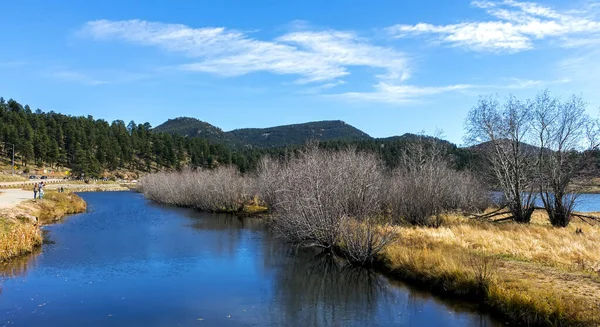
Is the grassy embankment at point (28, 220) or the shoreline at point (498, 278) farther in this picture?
the grassy embankment at point (28, 220)

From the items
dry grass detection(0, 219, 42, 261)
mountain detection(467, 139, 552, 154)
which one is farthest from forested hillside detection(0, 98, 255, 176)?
mountain detection(467, 139, 552, 154)

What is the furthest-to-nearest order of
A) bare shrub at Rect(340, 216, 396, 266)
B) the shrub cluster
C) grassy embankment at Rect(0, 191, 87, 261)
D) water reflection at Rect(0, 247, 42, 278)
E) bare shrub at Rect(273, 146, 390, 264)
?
grassy embankment at Rect(0, 191, 87, 261) → the shrub cluster → bare shrub at Rect(273, 146, 390, 264) → bare shrub at Rect(340, 216, 396, 266) → water reflection at Rect(0, 247, 42, 278)

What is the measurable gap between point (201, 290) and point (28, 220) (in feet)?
67.6

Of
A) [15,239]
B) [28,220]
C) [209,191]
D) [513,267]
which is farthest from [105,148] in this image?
[513,267]

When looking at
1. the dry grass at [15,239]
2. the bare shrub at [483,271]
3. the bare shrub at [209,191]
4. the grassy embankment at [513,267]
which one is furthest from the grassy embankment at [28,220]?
the bare shrub at [483,271]

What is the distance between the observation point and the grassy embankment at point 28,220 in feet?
78.3

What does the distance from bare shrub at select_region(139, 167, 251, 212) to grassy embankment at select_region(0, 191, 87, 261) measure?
15.0 meters

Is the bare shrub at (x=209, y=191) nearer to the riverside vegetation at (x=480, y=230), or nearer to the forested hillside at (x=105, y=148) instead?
the riverside vegetation at (x=480, y=230)

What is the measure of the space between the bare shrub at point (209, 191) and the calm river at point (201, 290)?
80.2ft

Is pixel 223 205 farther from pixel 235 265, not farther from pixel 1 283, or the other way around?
pixel 1 283

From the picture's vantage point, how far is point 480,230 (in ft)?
88.9

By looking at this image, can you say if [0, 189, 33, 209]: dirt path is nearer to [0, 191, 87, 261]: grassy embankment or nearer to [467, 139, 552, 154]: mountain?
[0, 191, 87, 261]: grassy embankment

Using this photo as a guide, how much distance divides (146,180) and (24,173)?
39923mm

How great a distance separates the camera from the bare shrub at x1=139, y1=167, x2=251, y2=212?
2159 inches
